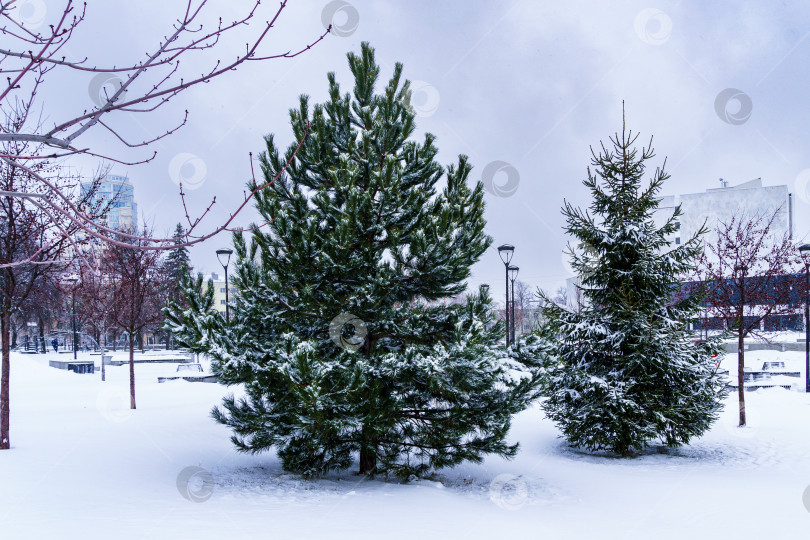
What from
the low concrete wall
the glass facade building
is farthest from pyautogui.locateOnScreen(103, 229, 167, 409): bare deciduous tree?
the low concrete wall

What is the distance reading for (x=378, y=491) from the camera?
8195mm

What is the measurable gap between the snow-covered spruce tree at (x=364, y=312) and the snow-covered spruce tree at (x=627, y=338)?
9.81ft

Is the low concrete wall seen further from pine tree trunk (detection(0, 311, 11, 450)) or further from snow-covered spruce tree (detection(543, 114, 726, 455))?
pine tree trunk (detection(0, 311, 11, 450))

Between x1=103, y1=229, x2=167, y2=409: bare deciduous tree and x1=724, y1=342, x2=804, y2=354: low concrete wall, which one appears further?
x1=724, y1=342, x2=804, y2=354: low concrete wall

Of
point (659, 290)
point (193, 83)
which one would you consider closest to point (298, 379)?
point (193, 83)

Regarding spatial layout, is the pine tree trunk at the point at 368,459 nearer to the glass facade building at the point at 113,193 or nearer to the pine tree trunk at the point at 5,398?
the glass facade building at the point at 113,193

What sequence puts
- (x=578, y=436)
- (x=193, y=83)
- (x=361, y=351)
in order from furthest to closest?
(x=578, y=436)
(x=361, y=351)
(x=193, y=83)

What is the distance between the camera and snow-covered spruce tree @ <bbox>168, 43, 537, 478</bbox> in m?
7.77

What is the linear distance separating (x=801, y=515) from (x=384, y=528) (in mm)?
5850

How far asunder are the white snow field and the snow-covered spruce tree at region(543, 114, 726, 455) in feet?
2.82

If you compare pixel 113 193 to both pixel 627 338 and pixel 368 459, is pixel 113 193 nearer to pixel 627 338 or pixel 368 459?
pixel 368 459

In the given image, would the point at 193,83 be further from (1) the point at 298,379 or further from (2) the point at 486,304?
(2) the point at 486,304

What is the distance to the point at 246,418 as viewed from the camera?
827 centimetres

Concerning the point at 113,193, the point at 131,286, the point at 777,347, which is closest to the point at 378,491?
the point at 113,193
